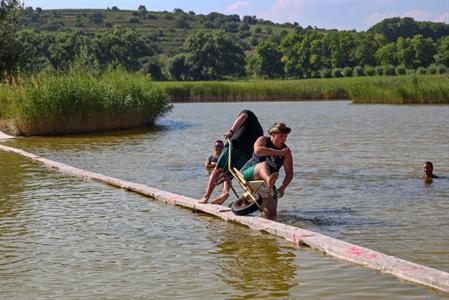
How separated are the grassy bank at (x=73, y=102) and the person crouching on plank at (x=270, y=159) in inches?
795

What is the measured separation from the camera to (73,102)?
30.7 m

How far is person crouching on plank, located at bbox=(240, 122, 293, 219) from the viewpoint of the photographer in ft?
34.6

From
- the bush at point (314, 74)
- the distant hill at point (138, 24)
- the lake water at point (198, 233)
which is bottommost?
the lake water at point (198, 233)

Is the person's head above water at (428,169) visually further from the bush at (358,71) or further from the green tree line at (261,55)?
the bush at (358,71)

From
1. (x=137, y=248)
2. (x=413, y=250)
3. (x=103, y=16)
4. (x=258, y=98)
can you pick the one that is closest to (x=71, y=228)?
(x=137, y=248)

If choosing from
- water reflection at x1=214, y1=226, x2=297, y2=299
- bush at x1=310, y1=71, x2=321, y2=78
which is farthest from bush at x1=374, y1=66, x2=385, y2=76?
water reflection at x1=214, y1=226, x2=297, y2=299

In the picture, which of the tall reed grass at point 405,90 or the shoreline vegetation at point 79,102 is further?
the tall reed grass at point 405,90

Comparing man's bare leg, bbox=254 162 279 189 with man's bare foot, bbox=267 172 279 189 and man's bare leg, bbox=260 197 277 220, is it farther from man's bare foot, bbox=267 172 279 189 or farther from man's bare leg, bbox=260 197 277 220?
man's bare leg, bbox=260 197 277 220

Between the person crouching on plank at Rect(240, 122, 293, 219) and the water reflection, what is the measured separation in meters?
0.88

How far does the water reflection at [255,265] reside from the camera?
7333 mm

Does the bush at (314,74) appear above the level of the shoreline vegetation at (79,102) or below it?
above

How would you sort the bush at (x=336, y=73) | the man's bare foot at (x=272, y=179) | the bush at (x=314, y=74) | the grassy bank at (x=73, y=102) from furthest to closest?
the bush at (x=314, y=74) → the bush at (x=336, y=73) → the grassy bank at (x=73, y=102) → the man's bare foot at (x=272, y=179)

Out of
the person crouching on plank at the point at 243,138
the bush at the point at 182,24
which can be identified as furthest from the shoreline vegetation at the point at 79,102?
the bush at the point at 182,24

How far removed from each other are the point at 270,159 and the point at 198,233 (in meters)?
1.58
